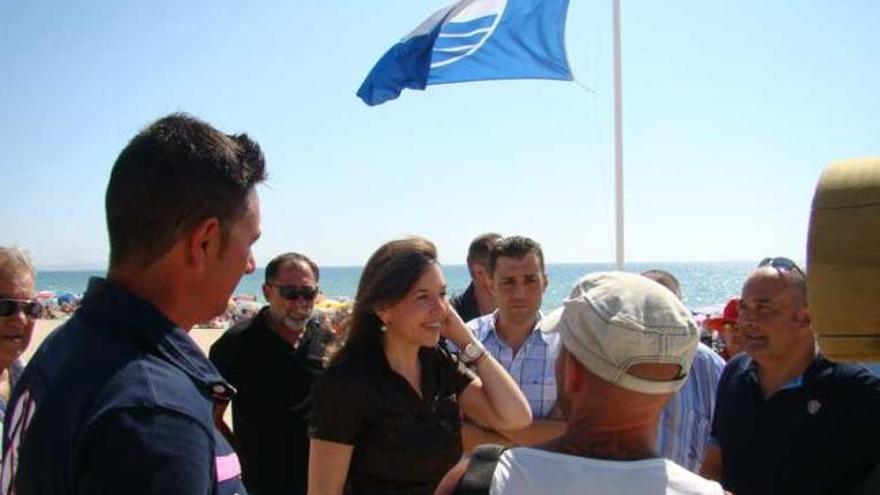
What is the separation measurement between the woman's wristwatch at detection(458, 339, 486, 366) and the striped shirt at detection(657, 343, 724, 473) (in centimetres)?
102

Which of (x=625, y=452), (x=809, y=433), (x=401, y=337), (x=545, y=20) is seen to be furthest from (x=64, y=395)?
(x=545, y=20)

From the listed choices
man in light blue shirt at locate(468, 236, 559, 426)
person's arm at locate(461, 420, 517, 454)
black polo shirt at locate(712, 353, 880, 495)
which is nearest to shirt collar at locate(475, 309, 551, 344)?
man in light blue shirt at locate(468, 236, 559, 426)

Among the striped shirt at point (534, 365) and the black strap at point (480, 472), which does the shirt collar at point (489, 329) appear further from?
the black strap at point (480, 472)

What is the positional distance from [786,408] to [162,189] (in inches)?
111

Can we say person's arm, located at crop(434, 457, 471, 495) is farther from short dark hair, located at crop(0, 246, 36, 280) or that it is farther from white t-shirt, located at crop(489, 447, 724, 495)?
short dark hair, located at crop(0, 246, 36, 280)

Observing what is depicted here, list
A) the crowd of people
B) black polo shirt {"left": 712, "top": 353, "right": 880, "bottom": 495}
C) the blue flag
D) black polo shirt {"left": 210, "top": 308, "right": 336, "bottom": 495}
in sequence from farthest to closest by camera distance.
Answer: the blue flag < black polo shirt {"left": 210, "top": 308, "right": 336, "bottom": 495} < black polo shirt {"left": 712, "top": 353, "right": 880, "bottom": 495} < the crowd of people

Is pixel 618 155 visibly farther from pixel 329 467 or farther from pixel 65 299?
pixel 65 299

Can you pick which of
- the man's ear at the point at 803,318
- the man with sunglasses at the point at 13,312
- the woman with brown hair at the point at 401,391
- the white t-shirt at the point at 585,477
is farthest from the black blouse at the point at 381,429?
the man's ear at the point at 803,318

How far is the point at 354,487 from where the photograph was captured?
2.76 m

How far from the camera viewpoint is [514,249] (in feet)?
14.0

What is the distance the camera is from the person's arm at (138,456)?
1.17 meters

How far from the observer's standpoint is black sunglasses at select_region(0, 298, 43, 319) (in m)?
3.20

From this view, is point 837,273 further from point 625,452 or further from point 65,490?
point 65,490

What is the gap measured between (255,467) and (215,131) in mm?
3089
